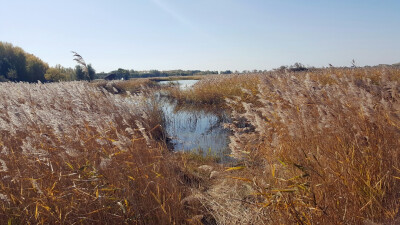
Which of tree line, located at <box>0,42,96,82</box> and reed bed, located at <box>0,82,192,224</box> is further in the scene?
tree line, located at <box>0,42,96,82</box>

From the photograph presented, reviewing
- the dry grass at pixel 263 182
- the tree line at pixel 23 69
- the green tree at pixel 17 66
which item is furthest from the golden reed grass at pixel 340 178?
the green tree at pixel 17 66

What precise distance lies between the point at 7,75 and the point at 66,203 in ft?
109

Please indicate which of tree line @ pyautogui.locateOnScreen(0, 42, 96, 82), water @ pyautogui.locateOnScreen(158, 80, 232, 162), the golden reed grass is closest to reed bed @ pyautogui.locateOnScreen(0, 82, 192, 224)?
the golden reed grass

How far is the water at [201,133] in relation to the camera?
18.7ft

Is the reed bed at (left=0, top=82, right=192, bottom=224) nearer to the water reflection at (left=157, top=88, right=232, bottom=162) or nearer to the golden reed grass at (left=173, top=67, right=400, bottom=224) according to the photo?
the golden reed grass at (left=173, top=67, right=400, bottom=224)

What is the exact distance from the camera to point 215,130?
742 cm

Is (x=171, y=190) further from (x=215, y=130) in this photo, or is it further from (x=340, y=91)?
(x=215, y=130)

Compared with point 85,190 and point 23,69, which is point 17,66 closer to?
point 23,69

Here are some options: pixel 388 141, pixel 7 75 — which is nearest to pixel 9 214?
pixel 388 141

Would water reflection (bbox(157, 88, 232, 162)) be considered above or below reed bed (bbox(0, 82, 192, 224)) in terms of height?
below

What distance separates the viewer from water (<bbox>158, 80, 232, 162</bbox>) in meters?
5.70

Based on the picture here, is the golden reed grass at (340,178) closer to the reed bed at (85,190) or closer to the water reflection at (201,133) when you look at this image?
the reed bed at (85,190)

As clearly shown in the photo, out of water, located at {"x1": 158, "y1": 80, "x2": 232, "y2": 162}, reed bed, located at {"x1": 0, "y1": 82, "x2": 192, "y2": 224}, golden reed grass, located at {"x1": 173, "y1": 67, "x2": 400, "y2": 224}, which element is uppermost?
golden reed grass, located at {"x1": 173, "y1": 67, "x2": 400, "y2": 224}

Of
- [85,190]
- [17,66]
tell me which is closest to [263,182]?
[85,190]
